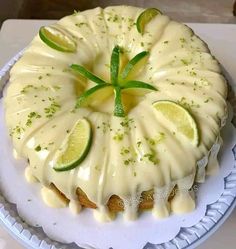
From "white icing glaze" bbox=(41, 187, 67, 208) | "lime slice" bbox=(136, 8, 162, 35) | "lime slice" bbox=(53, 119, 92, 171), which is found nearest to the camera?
"lime slice" bbox=(53, 119, 92, 171)

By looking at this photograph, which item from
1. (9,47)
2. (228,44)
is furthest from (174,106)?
(9,47)

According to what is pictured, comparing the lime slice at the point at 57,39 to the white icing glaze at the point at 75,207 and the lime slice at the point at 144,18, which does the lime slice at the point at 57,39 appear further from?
the white icing glaze at the point at 75,207

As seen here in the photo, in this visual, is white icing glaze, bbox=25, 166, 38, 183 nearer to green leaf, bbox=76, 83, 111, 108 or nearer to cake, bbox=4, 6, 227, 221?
cake, bbox=4, 6, 227, 221

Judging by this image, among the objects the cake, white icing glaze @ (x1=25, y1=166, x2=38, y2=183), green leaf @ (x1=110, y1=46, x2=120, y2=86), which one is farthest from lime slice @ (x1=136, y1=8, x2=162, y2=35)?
white icing glaze @ (x1=25, y1=166, x2=38, y2=183)

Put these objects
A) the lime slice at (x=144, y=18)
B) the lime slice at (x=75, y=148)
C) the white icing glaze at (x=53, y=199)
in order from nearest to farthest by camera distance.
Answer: the lime slice at (x=75, y=148), the white icing glaze at (x=53, y=199), the lime slice at (x=144, y=18)

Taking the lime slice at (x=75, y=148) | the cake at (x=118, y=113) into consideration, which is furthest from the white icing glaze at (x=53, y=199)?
the lime slice at (x=75, y=148)

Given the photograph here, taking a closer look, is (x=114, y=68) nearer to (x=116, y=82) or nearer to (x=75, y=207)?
(x=116, y=82)

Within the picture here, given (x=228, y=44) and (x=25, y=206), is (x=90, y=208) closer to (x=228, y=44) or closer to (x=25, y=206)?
(x=25, y=206)

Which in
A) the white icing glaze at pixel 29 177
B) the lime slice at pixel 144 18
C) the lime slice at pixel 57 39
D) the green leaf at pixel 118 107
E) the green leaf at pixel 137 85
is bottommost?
the white icing glaze at pixel 29 177
